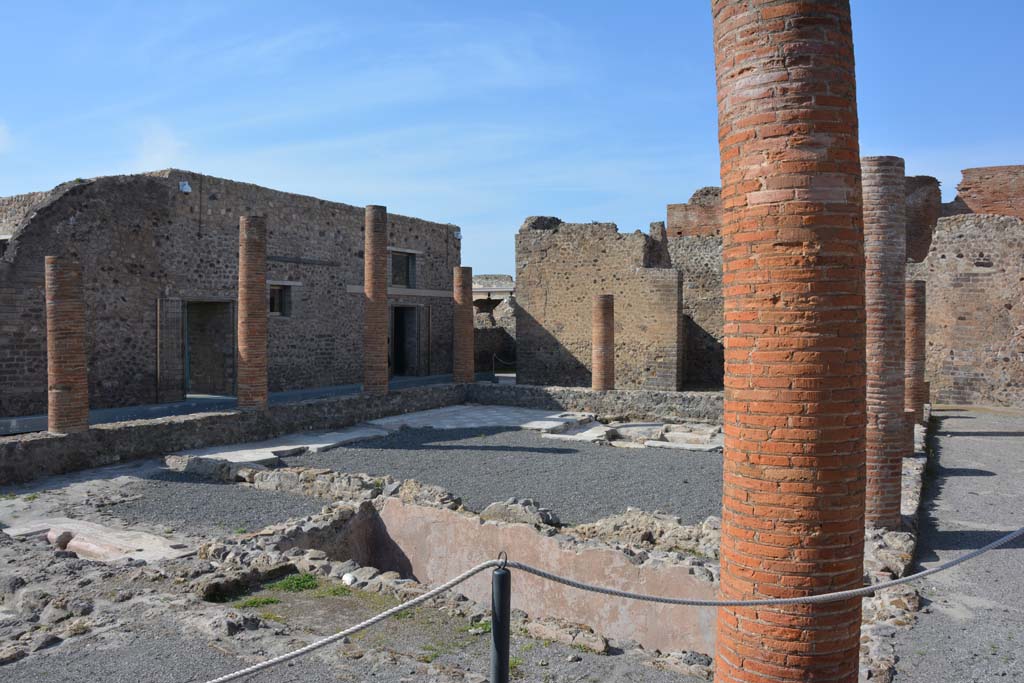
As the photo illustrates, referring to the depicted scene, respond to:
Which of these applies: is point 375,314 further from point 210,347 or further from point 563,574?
point 563,574

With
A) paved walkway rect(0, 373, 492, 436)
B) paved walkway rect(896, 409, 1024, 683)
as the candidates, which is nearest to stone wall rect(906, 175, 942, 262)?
paved walkway rect(896, 409, 1024, 683)

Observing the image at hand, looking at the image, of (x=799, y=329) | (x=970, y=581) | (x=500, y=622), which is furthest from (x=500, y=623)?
(x=970, y=581)

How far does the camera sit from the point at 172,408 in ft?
47.8

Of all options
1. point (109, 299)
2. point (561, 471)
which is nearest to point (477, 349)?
point (109, 299)

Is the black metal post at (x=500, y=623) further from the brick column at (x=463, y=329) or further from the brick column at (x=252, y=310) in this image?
the brick column at (x=463, y=329)

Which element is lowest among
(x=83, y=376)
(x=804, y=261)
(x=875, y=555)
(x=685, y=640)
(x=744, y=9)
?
(x=685, y=640)

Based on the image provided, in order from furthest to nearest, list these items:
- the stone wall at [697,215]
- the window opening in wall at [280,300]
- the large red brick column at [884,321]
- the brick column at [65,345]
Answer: the stone wall at [697,215], the window opening in wall at [280,300], the brick column at [65,345], the large red brick column at [884,321]

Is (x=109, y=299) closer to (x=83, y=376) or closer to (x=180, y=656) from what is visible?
(x=83, y=376)

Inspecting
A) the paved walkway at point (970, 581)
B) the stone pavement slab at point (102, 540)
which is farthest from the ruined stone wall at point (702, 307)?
the stone pavement slab at point (102, 540)

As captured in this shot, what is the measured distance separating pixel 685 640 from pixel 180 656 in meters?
3.25

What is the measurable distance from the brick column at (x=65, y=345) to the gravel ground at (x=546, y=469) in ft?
9.57

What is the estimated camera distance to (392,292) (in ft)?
70.2

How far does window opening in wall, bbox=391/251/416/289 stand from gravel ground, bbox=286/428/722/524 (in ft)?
28.9

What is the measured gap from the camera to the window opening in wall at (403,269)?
21797 millimetres
